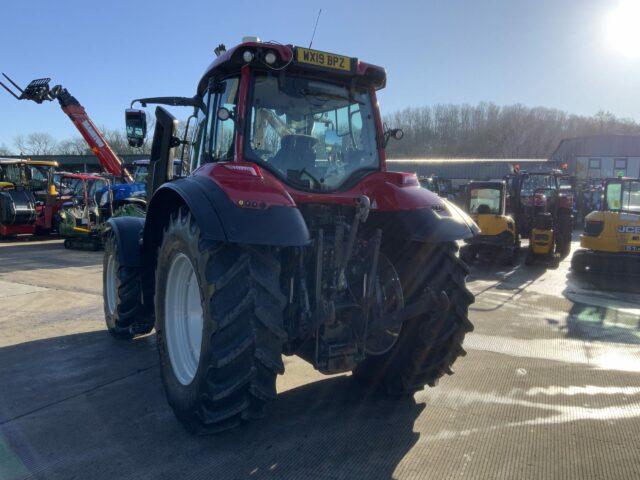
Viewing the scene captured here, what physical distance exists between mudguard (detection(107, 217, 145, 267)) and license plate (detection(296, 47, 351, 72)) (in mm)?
2412

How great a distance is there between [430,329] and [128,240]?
119 inches

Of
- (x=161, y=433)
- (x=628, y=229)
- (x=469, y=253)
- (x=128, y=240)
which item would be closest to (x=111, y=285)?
(x=128, y=240)

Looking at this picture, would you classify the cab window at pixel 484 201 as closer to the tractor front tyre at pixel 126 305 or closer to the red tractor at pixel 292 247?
the red tractor at pixel 292 247

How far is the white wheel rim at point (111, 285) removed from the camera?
5.58 metres

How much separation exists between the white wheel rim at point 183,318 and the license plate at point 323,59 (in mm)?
1601

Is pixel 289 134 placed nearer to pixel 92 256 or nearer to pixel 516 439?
pixel 516 439

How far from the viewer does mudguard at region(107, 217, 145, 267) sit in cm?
494

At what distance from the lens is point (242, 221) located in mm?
2896

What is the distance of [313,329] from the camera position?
10.3 ft

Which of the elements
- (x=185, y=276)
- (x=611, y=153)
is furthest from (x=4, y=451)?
(x=611, y=153)

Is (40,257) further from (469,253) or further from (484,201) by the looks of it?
(484,201)

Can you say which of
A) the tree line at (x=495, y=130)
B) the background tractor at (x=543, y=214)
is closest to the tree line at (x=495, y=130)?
the tree line at (x=495, y=130)

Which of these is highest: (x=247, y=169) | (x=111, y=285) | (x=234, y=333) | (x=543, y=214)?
(x=247, y=169)

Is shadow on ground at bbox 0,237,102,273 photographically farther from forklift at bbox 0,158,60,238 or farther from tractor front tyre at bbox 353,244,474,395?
tractor front tyre at bbox 353,244,474,395
